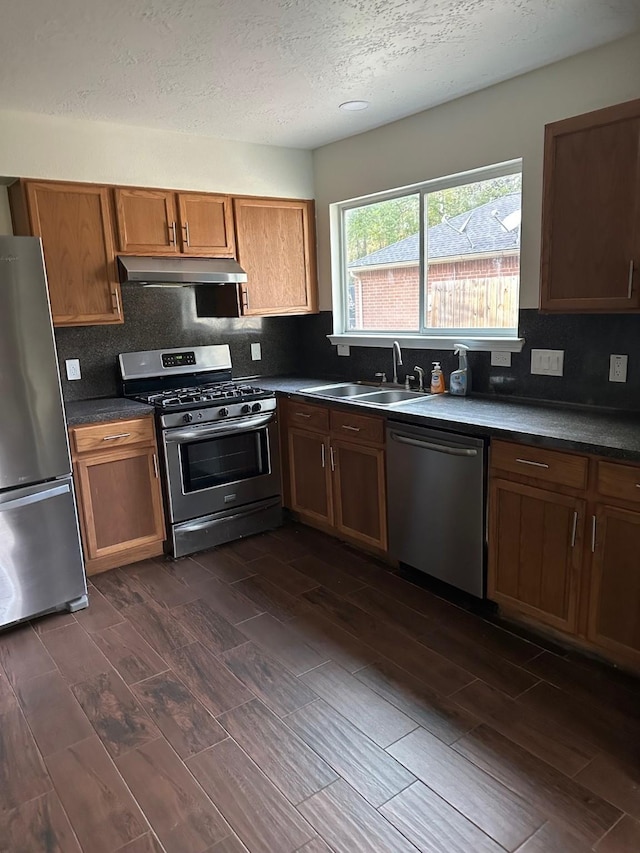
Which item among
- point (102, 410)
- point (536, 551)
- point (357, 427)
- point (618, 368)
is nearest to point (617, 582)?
point (536, 551)

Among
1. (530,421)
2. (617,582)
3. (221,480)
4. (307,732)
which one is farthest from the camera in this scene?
(221,480)

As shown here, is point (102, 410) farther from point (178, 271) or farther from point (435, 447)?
point (435, 447)

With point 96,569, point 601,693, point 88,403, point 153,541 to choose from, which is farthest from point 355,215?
point 601,693

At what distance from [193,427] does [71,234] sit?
1269 mm

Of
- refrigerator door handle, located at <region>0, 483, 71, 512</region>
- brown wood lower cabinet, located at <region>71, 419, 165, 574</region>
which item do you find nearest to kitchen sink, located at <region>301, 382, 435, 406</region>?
brown wood lower cabinet, located at <region>71, 419, 165, 574</region>

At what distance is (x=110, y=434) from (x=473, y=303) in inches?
84.7

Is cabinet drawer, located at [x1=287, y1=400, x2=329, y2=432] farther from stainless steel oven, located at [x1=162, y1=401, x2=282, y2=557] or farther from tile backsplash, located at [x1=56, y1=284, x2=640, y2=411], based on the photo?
tile backsplash, located at [x1=56, y1=284, x2=640, y2=411]

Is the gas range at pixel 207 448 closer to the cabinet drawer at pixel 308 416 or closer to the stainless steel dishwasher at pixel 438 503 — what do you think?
the cabinet drawer at pixel 308 416

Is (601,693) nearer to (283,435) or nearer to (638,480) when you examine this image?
(638,480)

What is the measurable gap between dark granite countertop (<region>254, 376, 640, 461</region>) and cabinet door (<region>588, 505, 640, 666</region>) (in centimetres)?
25

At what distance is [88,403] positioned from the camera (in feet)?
11.7

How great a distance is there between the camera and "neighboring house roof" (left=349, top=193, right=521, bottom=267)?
10.2ft

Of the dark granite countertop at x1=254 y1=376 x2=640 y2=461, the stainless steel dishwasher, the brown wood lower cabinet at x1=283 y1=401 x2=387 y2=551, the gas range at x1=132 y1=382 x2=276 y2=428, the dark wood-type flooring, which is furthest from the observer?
the gas range at x1=132 y1=382 x2=276 y2=428

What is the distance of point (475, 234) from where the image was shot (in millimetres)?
3316
